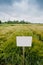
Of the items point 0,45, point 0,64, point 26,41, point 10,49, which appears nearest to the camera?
point 26,41

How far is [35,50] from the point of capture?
424 centimetres

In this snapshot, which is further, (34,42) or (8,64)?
(34,42)

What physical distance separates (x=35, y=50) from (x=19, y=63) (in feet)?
1.72

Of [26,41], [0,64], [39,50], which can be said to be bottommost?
[0,64]

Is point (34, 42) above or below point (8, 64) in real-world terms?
above

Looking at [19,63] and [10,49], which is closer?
[19,63]

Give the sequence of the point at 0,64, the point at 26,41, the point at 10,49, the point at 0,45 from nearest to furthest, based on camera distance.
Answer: the point at 26,41, the point at 0,64, the point at 10,49, the point at 0,45

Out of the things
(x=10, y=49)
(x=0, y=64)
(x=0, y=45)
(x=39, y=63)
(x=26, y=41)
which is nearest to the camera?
(x=26, y=41)

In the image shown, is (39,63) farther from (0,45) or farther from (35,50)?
(0,45)

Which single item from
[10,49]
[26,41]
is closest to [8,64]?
[10,49]

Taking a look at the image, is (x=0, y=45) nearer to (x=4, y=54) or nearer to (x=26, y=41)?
(x=4, y=54)

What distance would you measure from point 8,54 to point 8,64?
0.32m

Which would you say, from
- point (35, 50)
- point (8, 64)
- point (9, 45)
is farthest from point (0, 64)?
point (35, 50)

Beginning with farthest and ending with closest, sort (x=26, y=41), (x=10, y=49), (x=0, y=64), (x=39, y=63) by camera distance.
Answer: (x=10, y=49) → (x=0, y=64) → (x=39, y=63) → (x=26, y=41)
